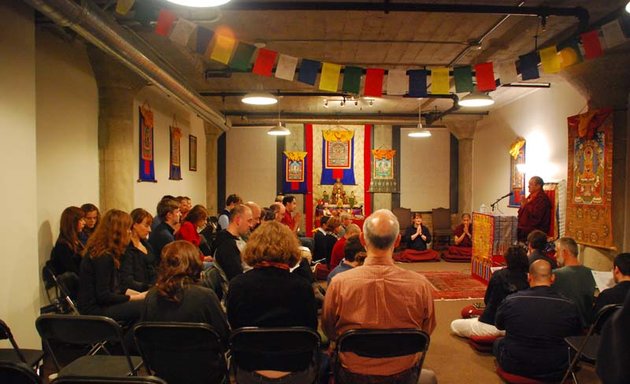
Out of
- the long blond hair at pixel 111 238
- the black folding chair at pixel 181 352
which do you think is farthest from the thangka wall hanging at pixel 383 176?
the black folding chair at pixel 181 352

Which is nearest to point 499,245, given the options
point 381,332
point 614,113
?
point 614,113

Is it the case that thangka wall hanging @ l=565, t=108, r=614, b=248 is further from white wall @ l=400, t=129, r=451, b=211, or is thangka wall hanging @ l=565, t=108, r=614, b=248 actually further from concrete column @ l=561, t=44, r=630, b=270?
white wall @ l=400, t=129, r=451, b=211

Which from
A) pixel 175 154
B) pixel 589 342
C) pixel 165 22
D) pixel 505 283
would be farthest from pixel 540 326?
pixel 175 154

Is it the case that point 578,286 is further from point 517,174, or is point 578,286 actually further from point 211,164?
point 211,164

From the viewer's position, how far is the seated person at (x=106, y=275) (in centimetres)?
303

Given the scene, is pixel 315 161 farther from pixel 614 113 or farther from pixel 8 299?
pixel 8 299

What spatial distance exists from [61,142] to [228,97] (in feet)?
15.0

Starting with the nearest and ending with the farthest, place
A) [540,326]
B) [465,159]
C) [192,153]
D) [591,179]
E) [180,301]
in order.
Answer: [180,301] < [540,326] < [591,179] < [192,153] < [465,159]

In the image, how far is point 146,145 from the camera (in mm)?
6816

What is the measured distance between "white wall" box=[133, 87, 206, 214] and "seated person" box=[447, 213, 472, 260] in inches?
235

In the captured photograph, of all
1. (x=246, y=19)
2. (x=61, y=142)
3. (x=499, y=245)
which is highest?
(x=246, y=19)

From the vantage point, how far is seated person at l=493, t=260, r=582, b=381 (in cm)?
294

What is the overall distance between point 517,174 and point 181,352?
8.33 m

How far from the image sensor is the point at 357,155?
12.1 m
